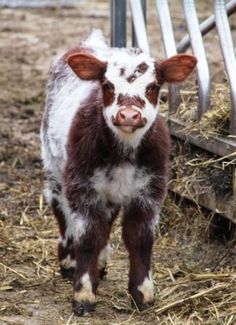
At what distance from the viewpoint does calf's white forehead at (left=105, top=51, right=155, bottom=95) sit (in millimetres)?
5805

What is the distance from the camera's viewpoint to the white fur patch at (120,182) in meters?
6.10

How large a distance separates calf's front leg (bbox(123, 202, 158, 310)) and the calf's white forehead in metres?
0.76

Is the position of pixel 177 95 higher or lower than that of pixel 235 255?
higher

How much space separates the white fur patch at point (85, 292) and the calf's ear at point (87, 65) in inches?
44.5

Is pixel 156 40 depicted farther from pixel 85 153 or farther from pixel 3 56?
pixel 85 153

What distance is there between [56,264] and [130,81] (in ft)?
5.57

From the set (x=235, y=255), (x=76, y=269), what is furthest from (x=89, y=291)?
(x=235, y=255)

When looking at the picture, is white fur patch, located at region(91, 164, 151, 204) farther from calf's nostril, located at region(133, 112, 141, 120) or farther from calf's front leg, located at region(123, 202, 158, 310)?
calf's nostril, located at region(133, 112, 141, 120)

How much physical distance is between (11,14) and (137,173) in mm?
11088

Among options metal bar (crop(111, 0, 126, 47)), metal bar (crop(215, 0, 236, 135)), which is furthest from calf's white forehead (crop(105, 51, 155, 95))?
metal bar (crop(111, 0, 126, 47))

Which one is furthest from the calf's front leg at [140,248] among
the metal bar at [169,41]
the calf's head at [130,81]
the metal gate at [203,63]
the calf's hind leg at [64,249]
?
the metal bar at [169,41]

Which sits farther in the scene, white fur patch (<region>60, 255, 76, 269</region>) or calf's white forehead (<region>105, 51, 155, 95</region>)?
white fur patch (<region>60, 255, 76, 269</region>)

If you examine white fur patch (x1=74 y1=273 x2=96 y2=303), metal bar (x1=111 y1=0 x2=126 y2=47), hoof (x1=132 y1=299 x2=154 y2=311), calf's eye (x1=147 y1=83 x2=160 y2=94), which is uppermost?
metal bar (x1=111 y1=0 x2=126 y2=47)

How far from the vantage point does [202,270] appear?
6.89 m
